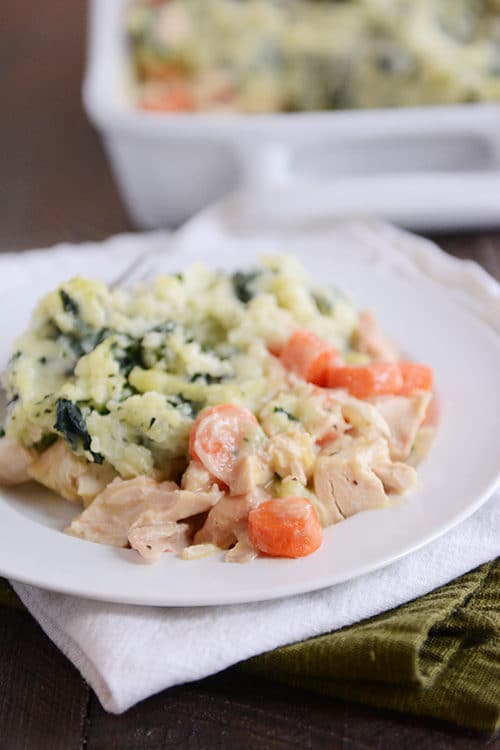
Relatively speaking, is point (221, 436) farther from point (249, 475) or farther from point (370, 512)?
point (370, 512)

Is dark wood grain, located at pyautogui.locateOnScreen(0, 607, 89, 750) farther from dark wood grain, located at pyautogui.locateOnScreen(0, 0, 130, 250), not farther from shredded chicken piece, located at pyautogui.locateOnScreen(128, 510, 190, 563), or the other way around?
dark wood grain, located at pyautogui.locateOnScreen(0, 0, 130, 250)

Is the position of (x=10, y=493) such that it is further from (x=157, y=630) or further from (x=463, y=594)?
(x=463, y=594)

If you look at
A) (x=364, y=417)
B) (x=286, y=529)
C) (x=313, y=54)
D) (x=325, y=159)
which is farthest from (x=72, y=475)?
(x=313, y=54)

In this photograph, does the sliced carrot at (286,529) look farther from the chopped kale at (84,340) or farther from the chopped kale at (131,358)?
the chopped kale at (84,340)

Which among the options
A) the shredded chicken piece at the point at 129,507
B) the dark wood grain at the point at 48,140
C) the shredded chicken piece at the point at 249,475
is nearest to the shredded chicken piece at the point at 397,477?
the shredded chicken piece at the point at 249,475

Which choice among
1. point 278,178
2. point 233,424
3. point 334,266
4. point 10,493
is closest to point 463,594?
point 233,424

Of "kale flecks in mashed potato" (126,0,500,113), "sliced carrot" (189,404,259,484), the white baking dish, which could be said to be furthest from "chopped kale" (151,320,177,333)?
Result: "kale flecks in mashed potato" (126,0,500,113)

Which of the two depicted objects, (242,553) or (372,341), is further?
(372,341)
